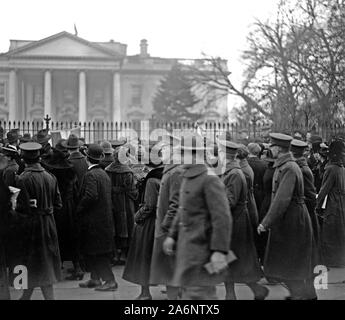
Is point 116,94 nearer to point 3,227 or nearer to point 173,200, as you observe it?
point 3,227

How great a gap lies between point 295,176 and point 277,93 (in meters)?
20.5

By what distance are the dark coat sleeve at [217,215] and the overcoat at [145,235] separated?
191 cm

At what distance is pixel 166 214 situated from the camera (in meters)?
6.00

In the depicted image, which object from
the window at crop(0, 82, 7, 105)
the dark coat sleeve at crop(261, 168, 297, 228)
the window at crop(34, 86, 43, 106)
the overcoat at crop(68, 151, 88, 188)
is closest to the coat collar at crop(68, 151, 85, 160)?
the overcoat at crop(68, 151, 88, 188)

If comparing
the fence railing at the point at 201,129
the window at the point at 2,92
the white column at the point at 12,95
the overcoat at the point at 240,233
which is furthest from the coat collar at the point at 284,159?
the window at the point at 2,92

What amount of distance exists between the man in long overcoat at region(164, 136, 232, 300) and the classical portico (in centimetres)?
4997

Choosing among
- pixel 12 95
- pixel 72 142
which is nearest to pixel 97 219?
pixel 72 142

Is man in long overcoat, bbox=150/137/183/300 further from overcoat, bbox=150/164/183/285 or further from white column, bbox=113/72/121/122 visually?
white column, bbox=113/72/121/122

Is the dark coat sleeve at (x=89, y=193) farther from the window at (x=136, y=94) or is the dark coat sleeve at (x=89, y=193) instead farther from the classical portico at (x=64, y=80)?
the window at (x=136, y=94)

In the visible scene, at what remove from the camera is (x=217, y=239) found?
15.8ft

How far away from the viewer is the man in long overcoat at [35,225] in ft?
22.5

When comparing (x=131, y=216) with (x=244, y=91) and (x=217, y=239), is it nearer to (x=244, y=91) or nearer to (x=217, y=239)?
(x=217, y=239)

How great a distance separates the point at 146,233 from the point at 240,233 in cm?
112
